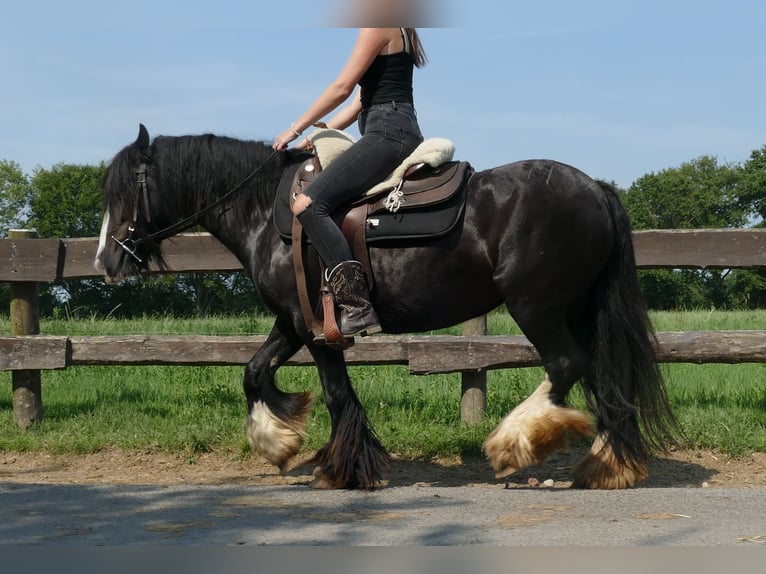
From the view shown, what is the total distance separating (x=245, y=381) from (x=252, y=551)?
8.46 ft

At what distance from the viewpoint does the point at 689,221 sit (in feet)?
198

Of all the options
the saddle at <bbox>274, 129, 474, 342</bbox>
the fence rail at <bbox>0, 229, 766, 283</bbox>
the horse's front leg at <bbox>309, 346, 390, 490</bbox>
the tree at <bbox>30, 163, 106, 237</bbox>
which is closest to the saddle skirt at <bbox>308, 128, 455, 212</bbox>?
the saddle at <bbox>274, 129, 474, 342</bbox>

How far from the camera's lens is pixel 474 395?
790cm

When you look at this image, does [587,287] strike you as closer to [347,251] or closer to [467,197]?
[467,197]

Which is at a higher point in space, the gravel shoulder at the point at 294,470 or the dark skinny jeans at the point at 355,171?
the dark skinny jeans at the point at 355,171

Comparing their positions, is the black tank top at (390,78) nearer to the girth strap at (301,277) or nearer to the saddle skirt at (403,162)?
the saddle skirt at (403,162)

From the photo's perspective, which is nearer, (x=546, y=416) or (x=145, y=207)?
(x=546, y=416)

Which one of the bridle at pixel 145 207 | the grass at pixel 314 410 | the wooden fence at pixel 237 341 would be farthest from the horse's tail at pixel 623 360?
the bridle at pixel 145 207

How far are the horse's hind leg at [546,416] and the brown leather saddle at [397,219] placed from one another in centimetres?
81

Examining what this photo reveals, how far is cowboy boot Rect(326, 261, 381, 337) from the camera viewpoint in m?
5.53

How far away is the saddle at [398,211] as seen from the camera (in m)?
5.64

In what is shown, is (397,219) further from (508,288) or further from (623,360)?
(623,360)

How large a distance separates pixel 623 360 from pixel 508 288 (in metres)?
0.88

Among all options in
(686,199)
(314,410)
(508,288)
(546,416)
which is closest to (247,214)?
(508,288)
